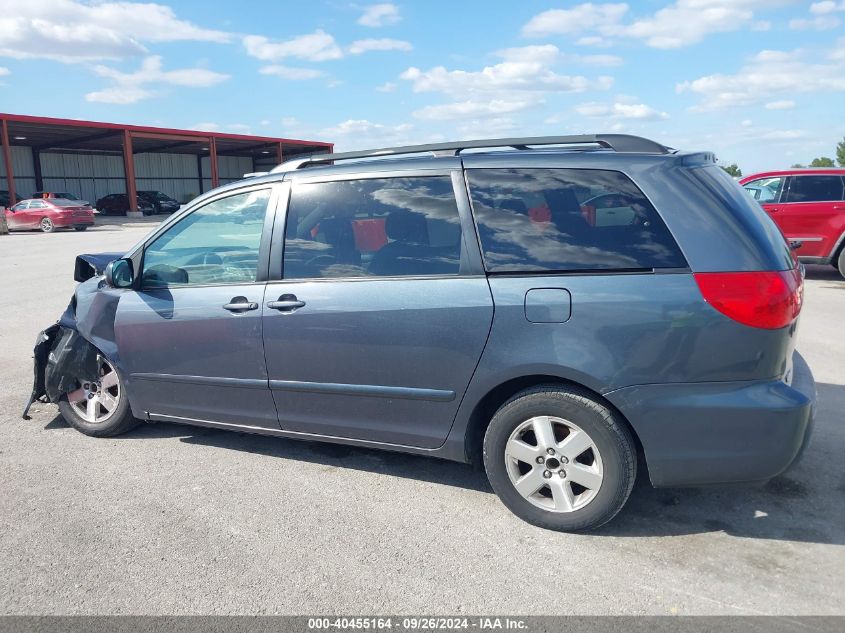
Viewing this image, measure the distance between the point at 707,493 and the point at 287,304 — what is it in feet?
8.13

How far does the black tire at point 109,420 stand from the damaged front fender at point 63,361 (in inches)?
4.6

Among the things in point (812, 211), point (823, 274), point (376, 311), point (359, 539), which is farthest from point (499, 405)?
point (823, 274)

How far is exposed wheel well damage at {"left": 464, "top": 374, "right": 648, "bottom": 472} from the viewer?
10.3 ft

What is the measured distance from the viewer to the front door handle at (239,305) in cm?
378

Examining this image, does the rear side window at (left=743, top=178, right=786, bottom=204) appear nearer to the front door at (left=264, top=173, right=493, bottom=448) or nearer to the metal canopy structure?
the front door at (left=264, top=173, right=493, bottom=448)

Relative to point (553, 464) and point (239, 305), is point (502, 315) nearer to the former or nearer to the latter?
point (553, 464)

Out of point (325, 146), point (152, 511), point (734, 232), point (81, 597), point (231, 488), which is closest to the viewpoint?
point (81, 597)

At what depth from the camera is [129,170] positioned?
37406 millimetres

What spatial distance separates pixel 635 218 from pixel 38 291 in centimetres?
1043

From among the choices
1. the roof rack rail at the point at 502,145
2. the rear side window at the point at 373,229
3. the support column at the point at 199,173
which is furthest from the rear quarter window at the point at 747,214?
the support column at the point at 199,173

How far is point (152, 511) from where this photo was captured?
3551mm

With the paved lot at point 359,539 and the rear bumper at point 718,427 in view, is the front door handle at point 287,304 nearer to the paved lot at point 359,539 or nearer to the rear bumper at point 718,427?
the paved lot at point 359,539

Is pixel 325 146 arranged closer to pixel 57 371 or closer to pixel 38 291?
pixel 38 291

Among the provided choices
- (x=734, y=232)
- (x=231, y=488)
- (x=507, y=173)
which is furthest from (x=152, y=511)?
(x=734, y=232)
